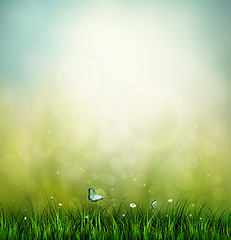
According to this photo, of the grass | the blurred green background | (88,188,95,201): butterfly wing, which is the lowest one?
the grass

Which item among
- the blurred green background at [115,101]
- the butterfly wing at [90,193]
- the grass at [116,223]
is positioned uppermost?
A: the blurred green background at [115,101]

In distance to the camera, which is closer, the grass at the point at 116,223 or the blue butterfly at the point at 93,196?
the grass at the point at 116,223

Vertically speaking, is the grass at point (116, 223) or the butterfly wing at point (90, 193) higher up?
the butterfly wing at point (90, 193)

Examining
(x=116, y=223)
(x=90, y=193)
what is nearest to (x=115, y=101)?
(x=90, y=193)

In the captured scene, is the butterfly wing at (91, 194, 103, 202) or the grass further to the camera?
the butterfly wing at (91, 194, 103, 202)

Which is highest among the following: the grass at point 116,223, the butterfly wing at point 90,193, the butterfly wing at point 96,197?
the butterfly wing at point 90,193
